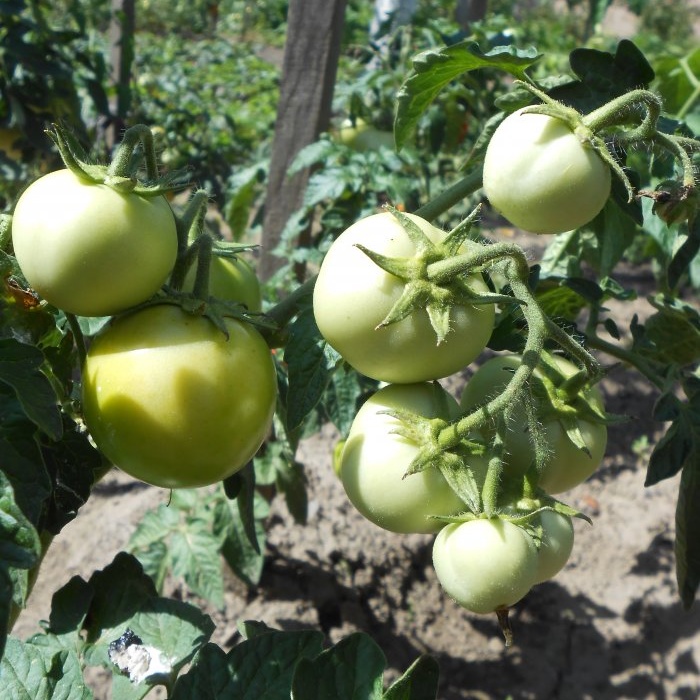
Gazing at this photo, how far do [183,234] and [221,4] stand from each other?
837 centimetres

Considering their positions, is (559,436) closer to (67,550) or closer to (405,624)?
(405,624)

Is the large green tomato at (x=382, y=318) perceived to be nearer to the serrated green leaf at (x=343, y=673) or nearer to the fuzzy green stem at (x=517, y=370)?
the fuzzy green stem at (x=517, y=370)

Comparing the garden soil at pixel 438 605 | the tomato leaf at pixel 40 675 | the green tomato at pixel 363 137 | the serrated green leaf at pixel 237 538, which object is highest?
the tomato leaf at pixel 40 675

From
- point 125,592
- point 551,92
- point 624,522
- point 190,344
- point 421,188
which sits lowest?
point 624,522

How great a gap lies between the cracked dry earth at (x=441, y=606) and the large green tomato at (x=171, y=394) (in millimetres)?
1209

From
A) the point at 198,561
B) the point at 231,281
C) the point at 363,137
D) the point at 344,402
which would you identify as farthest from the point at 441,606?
the point at 231,281

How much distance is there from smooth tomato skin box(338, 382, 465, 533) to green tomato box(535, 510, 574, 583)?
0.08 m

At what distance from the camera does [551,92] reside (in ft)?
2.96

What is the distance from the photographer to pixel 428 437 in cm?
70

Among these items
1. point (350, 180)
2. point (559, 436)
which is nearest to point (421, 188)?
point (350, 180)

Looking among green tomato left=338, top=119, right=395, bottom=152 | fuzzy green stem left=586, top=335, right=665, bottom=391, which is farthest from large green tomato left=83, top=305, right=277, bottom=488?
green tomato left=338, top=119, right=395, bottom=152

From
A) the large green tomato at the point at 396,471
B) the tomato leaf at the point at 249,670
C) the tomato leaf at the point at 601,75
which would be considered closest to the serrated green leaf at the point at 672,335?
the tomato leaf at the point at 601,75

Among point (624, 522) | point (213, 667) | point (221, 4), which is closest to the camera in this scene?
point (213, 667)

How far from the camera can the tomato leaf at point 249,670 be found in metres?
0.79
